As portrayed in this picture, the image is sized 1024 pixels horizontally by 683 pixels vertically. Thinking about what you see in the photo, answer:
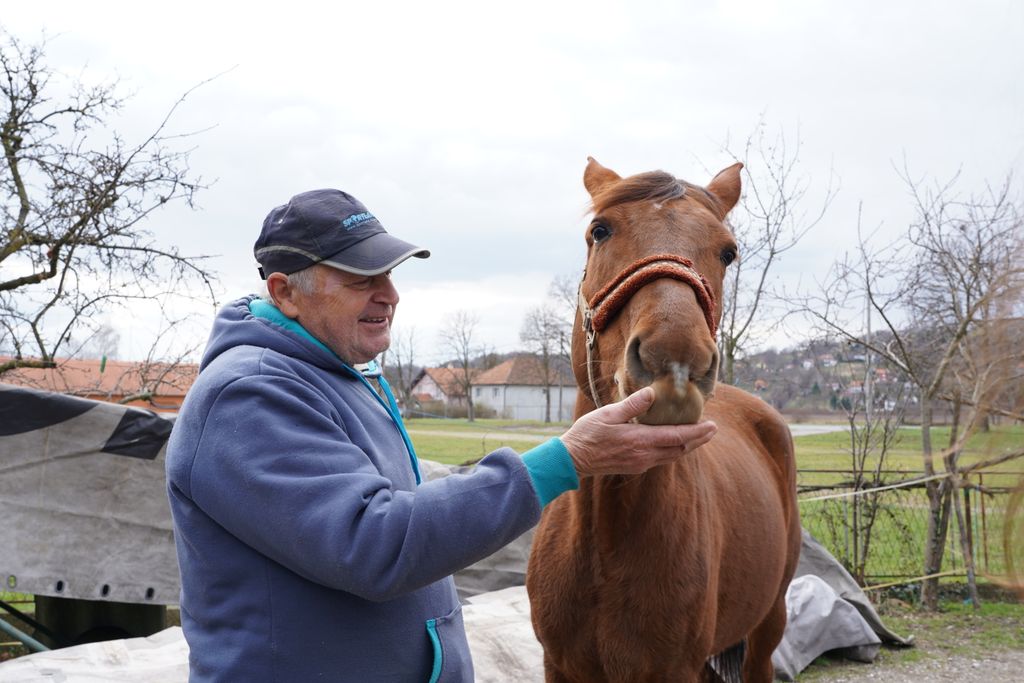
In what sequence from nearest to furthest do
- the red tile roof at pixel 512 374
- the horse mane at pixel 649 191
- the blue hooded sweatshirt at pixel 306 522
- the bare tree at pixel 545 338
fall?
the blue hooded sweatshirt at pixel 306 522 → the horse mane at pixel 649 191 → the bare tree at pixel 545 338 → the red tile roof at pixel 512 374

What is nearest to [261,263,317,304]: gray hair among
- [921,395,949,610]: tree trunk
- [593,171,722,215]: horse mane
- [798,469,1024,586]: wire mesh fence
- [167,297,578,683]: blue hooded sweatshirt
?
[167,297,578,683]: blue hooded sweatshirt

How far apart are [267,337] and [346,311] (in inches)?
7.6

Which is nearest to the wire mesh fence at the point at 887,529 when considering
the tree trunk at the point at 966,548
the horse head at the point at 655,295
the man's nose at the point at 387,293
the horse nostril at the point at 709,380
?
the tree trunk at the point at 966,548

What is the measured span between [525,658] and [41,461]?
3.05 meters

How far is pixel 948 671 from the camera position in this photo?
19.3 feet

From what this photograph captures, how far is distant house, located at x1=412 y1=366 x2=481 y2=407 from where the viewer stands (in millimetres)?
62656

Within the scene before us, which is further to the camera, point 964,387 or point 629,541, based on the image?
point 629,541

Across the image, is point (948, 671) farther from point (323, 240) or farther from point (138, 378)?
point (138, 378)

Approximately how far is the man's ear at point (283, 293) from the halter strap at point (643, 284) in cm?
86

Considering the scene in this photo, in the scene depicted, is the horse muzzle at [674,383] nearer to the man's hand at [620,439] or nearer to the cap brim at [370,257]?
the man's hand at [620,439]

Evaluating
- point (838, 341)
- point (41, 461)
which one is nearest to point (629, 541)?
point (41, 461)

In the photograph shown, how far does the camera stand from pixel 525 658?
495cm

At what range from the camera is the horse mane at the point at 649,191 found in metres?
2.43

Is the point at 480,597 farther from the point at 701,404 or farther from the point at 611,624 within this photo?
the point at 701,404
